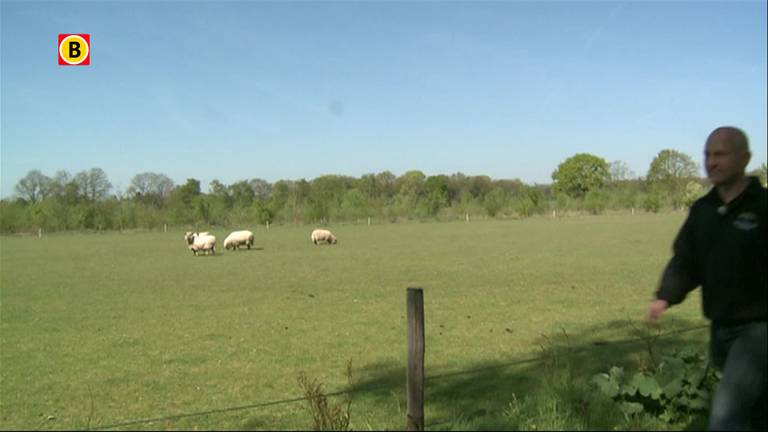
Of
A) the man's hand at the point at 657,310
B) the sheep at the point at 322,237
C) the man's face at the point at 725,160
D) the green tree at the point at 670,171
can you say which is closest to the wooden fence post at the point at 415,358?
the man's hand at the point at 657,310

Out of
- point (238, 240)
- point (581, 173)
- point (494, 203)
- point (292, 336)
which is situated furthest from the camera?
point (581, 173)

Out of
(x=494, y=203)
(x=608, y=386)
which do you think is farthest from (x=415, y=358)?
(x=494, y=203)

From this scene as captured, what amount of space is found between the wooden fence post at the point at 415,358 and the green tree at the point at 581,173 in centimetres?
12276

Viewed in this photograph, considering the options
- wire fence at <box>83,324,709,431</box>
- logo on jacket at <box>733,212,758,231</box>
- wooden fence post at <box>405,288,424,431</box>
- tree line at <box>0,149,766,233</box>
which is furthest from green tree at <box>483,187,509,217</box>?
→ logo on jacket at <box>733,212,758,231</box>

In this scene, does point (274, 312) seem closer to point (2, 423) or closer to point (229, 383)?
point (229, 383)

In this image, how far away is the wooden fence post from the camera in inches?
172

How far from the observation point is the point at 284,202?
8331 cm

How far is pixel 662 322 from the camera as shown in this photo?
1017 centimetres

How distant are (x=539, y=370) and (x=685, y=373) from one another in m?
2.53

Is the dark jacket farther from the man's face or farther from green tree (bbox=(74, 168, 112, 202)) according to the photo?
green tree (bbox=(74, 168, 112, 202))

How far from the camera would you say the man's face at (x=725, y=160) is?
137 inches

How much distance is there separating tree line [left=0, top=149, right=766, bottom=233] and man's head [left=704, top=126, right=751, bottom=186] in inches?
2530

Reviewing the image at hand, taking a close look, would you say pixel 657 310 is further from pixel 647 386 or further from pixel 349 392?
pixel 349 392

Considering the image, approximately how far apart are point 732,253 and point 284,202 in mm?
81351
